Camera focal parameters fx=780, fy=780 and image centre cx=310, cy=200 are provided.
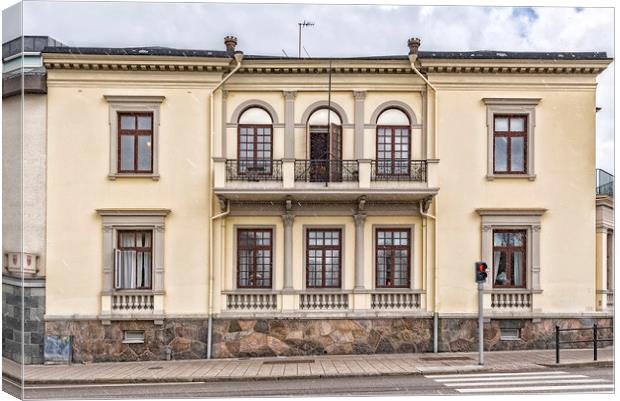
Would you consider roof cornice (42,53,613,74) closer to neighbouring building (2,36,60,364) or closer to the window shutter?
neighbouring building (2,36,60,364)

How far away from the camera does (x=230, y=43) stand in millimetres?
15242

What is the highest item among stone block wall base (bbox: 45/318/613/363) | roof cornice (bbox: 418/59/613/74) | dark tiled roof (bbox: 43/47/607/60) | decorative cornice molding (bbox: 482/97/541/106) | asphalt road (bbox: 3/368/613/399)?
dark tiled roof (bbox: 43/47/607/60)

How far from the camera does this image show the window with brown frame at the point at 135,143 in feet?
54.5

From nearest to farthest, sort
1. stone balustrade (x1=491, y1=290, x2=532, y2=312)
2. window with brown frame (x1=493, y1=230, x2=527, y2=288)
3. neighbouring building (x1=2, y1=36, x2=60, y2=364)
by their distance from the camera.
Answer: neighbouring building (x1=2, y1=36, x2=60, y2=364) → stone balustrade (x1=491, y1=290, x2=532, y2=312) → window with brown frame (x1=493, y1=230, x2=527, y2=288)

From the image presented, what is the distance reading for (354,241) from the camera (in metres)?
17.7

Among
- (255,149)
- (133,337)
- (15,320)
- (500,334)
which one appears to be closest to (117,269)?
(133,337)

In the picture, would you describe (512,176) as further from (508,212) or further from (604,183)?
(604,183)

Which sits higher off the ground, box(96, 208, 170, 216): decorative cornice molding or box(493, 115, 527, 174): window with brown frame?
box(493, 115, 527, 174): window with brown frame

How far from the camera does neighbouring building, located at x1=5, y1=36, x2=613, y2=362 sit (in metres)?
15.9

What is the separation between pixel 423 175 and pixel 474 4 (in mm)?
3800

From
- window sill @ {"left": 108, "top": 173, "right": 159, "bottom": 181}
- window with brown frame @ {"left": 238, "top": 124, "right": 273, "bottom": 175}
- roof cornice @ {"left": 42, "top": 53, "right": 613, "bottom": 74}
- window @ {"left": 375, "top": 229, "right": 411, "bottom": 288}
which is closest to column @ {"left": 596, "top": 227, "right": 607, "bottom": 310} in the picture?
roof cornice @ {"left": 42, "top": 53, "right": 613, "bottom": 74}

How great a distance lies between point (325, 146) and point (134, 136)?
4.13m

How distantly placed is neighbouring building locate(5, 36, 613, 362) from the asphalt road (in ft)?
5.30

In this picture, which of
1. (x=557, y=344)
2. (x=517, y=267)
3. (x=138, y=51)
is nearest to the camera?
(x=138, y=51)
